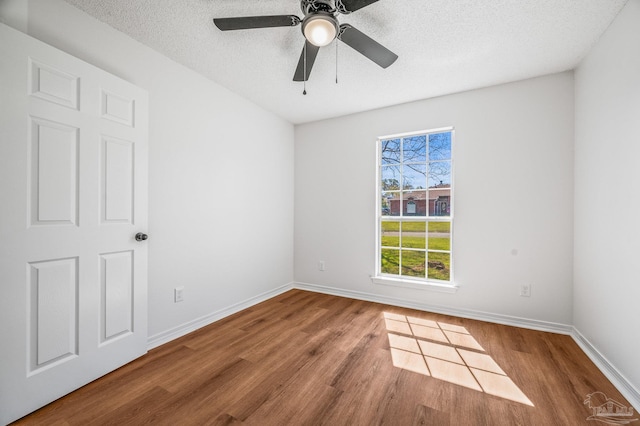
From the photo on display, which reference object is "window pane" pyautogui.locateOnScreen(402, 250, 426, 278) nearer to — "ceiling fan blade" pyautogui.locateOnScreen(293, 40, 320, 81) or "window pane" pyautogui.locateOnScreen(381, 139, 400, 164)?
"window pane" pyautogui.locateOnScreen(381, 139, 400, 164)

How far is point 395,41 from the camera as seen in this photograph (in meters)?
2.09

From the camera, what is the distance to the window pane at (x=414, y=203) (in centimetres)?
327

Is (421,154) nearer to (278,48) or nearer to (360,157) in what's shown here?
(360,157)

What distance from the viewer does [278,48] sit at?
219 centimetres

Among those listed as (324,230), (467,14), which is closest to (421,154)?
(324,230)

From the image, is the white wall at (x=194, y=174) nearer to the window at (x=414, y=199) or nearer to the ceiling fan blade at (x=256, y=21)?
the ceiling fan blade at (x=256, y=21)

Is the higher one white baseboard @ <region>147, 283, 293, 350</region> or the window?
the window

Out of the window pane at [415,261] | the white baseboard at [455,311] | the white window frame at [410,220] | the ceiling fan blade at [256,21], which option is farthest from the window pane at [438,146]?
the ceiling fan blade at [256,21]

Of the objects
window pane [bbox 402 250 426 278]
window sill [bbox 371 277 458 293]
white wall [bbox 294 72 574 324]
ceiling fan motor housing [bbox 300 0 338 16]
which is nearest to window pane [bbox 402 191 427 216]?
white wall [bbox 294 72 574 324]

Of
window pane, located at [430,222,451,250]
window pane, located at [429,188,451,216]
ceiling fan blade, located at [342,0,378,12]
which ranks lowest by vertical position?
window pane, located at [430,222,451,250]

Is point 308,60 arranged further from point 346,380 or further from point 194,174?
point 346,380

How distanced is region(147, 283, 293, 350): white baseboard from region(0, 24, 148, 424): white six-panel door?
193 mm

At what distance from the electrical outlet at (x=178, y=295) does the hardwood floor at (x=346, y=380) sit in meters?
0.37

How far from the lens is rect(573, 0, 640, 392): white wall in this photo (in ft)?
5.38
